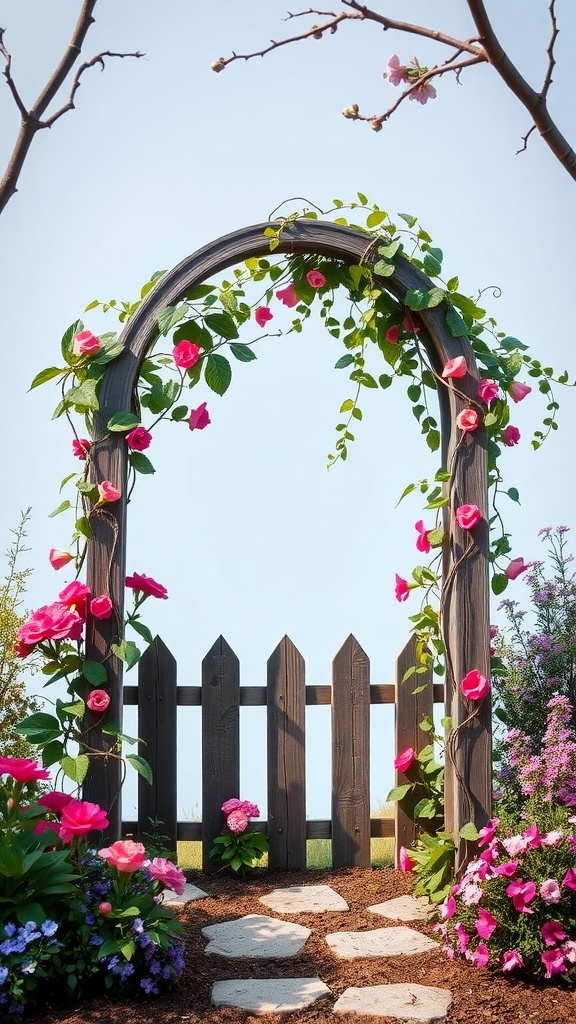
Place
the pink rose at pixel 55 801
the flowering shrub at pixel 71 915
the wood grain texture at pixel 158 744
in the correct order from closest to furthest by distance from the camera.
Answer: the flowering shrub at pixel 71 915 < the pink rose at pixel 55 801 < the wood grain texture at pixel 158 744

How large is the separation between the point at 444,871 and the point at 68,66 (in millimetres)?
3014

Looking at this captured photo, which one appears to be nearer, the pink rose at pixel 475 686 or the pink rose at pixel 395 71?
the pink rose at pixel 395 71

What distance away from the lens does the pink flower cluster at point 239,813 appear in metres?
4.24

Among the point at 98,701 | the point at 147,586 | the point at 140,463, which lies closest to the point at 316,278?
the point at 140,463

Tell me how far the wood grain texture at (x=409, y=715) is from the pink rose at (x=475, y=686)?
918 mm

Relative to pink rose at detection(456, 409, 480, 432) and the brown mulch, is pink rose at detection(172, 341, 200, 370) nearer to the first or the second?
pink rose at detection(456, 409, 480, 432)

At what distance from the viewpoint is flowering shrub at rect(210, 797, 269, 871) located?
4254 mm

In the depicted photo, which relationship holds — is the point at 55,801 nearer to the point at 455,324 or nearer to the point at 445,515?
the point at 445,515

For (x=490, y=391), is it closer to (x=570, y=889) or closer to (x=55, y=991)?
(x=570, y=889)

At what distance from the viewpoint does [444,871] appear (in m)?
3.60

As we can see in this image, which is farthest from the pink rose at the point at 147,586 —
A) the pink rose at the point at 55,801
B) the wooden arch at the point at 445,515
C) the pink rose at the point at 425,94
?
the pink rose at the point at 425,94

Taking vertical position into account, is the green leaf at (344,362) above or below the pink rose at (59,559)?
above

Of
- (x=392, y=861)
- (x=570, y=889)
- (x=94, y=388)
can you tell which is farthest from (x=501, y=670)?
(x=94, y=388)

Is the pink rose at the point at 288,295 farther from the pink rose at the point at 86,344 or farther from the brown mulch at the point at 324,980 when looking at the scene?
the brown mulch at the point at 324,980
